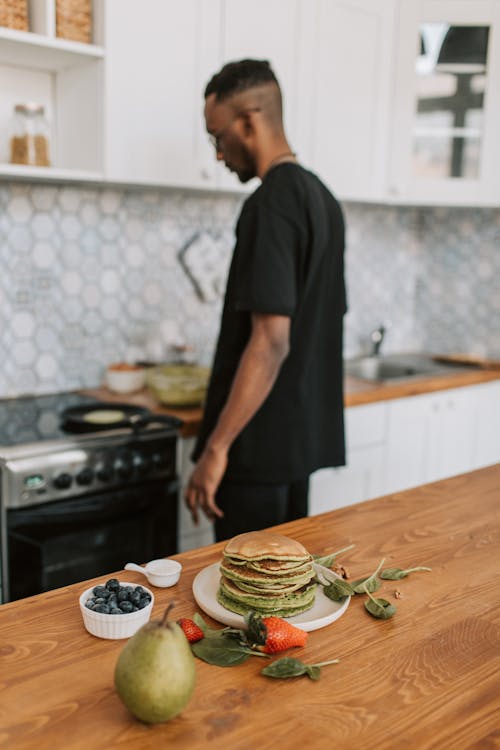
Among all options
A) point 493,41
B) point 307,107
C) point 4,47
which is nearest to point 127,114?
point 4,47

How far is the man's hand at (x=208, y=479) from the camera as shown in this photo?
79.0 inches

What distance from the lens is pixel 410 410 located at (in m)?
3.13

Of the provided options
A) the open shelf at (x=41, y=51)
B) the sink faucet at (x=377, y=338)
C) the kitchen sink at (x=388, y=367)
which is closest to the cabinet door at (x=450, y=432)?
the kitchen sink at (x=388, y=367)

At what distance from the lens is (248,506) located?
6.88ft

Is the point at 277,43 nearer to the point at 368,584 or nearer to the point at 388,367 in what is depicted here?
the point at 388,367

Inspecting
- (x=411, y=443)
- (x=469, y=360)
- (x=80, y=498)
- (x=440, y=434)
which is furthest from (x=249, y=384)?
(x=469, y=360)

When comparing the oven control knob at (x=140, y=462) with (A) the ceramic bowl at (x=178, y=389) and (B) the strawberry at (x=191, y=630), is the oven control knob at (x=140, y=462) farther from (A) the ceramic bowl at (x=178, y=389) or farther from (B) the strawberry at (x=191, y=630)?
(B) the strawberry at (x=191, y=630)

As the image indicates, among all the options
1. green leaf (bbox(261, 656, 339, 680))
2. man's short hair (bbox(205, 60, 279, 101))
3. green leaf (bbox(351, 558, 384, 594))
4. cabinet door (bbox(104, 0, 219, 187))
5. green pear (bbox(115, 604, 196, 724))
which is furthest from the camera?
cabinet door (bbox(104, 0, 219, 187))

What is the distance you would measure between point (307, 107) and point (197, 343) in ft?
3.23

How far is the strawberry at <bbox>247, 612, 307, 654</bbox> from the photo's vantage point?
103 centimetres

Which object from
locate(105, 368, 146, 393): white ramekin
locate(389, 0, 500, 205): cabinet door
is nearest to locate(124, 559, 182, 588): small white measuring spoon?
locate(105, 368, 146, 393): white ramekin

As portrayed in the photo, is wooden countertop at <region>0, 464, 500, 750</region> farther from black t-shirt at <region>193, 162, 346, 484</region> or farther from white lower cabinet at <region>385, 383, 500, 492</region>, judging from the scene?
white lower cabinet at <region>385, 383, 500, 492</region>

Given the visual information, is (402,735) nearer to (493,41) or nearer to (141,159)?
(141,159)

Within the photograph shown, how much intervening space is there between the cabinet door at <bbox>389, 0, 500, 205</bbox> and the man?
134 cm
